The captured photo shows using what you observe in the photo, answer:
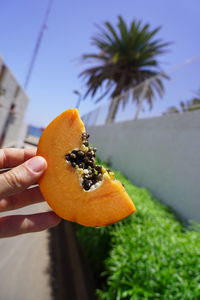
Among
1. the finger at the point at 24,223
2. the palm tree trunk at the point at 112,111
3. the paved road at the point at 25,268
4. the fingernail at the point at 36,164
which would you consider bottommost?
the paved road at the point at 25,268

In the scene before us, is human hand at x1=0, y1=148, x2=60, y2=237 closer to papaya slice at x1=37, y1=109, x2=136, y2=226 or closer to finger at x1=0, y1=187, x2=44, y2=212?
finger at x1=0, y1=187, x2=44, y2=212

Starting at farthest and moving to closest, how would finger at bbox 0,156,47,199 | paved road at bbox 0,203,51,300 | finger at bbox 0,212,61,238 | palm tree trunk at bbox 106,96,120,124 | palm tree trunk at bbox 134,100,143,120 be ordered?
1. palm tree trunk at bbox 134,100,143,120
2. palm tree trunk at bbox 106,96,120,124
3. paved road at bbox 0,203,51,300
4. finger at bbox 0,212,61,238
5. finger at bbox 0,156,47,199

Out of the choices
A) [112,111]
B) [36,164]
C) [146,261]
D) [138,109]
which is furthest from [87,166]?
[138,109]

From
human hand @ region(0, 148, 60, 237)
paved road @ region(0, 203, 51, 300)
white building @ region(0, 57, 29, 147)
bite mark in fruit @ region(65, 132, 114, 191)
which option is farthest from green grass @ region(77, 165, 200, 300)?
white building @ region(0, 57, 29, 147)

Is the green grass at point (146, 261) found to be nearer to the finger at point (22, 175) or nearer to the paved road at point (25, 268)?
the finger at point (22, 175)

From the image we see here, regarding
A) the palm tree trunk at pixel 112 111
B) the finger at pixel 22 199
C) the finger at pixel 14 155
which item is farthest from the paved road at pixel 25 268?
the palm tree trunk at pixel 112 111

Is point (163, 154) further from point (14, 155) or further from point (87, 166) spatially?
point (87, 166)
